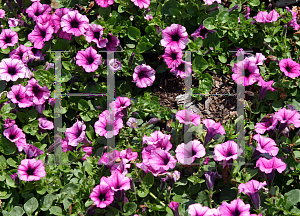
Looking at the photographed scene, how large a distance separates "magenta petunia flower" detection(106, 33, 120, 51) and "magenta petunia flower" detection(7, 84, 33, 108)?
953 millimetres

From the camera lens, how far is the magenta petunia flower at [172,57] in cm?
340

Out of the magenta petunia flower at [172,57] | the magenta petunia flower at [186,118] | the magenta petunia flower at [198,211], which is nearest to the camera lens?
the magenta petunia flower at [198,211]

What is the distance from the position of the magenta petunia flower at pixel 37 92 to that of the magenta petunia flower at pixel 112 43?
78 centimetres

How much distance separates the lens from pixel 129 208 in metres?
2.83

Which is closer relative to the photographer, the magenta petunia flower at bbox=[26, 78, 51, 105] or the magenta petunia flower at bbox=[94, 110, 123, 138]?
the magenta petunia flower at bbox=[94, 110, 123, 138]

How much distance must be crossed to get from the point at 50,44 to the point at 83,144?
1200mm

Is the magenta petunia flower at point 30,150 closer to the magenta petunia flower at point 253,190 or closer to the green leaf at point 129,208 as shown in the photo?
the green leaf at point 129,208

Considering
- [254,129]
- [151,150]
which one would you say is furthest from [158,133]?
[254,129]

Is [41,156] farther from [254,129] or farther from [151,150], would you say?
[254,129]

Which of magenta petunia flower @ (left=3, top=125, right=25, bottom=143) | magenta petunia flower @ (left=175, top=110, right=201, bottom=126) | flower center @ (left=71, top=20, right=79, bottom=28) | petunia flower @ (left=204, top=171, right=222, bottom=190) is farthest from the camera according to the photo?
flower center @ (left=71, top=20, right=79, bottom=28)

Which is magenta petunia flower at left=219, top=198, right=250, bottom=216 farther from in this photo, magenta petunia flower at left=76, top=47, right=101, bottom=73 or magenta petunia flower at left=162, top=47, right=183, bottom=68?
magenta petunia flower at left=76, top=47, right=101, bottom=73

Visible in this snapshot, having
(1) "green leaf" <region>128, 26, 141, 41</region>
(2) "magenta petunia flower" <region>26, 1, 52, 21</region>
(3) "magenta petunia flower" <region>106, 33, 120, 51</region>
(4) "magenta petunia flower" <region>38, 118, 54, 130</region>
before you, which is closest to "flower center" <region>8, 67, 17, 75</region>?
(4) "magenta petunia flower" <region>38, 118, 54, 130</region>

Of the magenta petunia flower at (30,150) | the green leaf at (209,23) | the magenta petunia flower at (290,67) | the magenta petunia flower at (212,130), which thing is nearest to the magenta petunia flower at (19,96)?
the magenta petunia flower at (30,150)

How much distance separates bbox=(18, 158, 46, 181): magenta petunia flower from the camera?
2.89m
